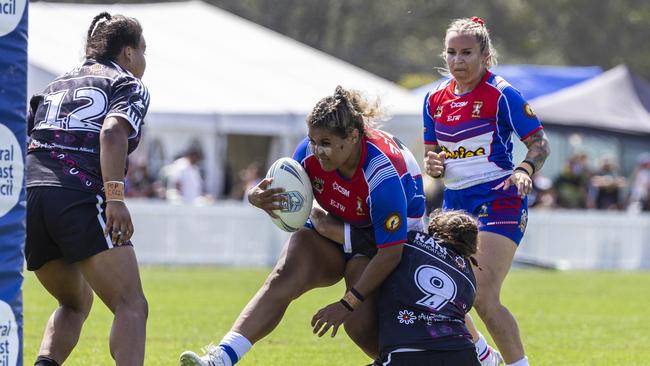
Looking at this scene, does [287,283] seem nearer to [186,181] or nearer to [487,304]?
[487,304]

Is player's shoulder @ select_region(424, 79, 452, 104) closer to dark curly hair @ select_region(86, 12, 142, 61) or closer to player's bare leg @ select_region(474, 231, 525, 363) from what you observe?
player's bare leg @ select_region(474, 231, 525, 363)

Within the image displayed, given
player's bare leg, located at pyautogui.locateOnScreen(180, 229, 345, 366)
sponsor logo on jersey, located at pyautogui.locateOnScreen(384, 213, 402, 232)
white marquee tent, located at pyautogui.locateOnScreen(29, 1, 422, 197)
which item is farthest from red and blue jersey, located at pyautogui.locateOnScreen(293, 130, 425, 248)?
white marquee tent, located at pyautogui.locateOnScreen(29, 1, 422, 197)

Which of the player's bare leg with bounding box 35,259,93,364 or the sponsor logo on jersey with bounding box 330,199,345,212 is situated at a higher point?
the sponsor logo on jersey with bounding box 330,199,345,212

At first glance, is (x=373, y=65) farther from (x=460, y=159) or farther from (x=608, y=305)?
(x=460, y=159)

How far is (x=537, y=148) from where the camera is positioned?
6770 millimetres

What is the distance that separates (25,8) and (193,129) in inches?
717

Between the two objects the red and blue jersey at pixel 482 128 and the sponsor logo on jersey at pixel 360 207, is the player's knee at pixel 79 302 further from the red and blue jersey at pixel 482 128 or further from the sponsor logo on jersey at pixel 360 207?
the red and blue jersey at pixel 482 128

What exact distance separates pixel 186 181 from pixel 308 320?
1010cm

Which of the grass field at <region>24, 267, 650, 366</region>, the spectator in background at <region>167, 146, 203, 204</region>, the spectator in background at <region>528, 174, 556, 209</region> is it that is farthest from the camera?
the spectator in background at <region>528, 174, 556, 209</region>

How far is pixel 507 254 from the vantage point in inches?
268

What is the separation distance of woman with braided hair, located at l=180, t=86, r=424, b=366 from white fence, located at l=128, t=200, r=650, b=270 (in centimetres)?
1260

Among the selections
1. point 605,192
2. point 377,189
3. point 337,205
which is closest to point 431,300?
point 377,189

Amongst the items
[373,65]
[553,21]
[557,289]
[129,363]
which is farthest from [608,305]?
[553,21]

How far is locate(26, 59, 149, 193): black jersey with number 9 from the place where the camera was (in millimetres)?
5750
